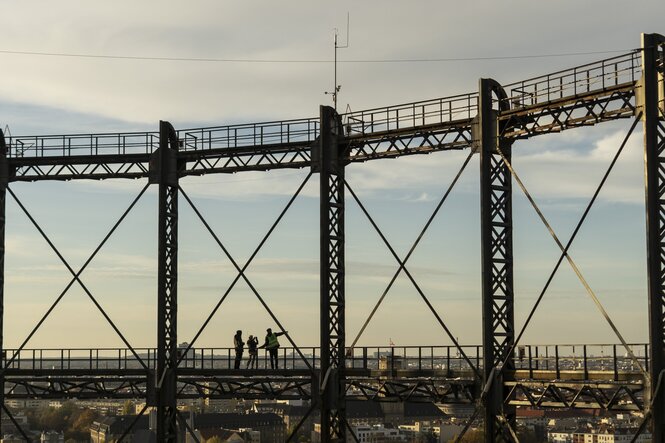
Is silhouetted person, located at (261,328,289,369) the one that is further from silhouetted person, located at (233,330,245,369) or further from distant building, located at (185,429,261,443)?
distant building, located at (185,429,261,443)

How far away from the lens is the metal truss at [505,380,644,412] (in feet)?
89.3

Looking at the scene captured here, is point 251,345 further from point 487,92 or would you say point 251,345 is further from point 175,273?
point 487,92

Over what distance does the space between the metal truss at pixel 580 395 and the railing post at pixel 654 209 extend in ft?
2.43

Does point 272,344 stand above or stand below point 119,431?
above

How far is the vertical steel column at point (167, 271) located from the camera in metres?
36.3

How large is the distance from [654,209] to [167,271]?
56.4ft

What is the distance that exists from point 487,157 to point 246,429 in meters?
164

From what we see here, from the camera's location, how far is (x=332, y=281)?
34.4m

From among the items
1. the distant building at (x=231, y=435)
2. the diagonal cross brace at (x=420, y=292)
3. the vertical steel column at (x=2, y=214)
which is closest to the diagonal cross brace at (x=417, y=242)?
the diagonal cross brace at (x=420, y=292)

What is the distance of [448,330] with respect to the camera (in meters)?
30.4

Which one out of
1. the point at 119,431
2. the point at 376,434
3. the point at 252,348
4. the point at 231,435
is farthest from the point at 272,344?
the point at 376,434

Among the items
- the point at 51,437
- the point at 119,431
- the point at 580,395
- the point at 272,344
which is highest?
the point at 272,344

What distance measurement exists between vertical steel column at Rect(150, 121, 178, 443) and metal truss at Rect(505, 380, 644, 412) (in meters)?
11.9

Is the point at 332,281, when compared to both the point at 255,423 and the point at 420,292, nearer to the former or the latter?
the point at 420,292
